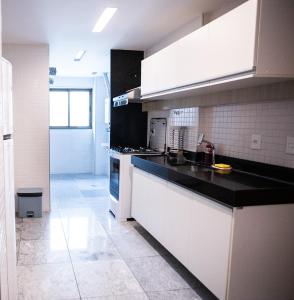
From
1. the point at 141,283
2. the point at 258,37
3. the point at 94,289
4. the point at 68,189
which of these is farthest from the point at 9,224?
the point at 68,189

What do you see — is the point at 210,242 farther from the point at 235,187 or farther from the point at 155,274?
the point at 155,274

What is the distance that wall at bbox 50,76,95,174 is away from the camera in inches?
304

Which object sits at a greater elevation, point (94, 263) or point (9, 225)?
point (9, 225)

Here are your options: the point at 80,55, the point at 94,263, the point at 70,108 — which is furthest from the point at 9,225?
the point at 70,108

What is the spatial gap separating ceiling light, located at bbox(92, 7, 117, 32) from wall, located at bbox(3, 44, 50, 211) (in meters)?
1.12

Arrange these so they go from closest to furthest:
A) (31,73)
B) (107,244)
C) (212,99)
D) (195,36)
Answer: (195,36) → (212,99) → (107,244) → (31,73)

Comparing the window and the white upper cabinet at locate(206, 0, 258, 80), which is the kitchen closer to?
the white upper cabinet at locate(206, 0, 258, 80)

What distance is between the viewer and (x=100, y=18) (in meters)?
3.30

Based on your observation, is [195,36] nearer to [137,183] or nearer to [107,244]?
[137,183]

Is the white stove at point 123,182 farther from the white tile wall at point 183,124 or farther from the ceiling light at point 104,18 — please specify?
the ceiling light at point 104,18

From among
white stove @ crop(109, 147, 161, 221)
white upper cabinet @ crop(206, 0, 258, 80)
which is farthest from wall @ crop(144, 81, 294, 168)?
white stove @ crop(109, 147, 161, 221)

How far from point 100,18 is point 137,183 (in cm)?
182

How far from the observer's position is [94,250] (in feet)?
10.2

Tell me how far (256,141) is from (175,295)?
1330mm
